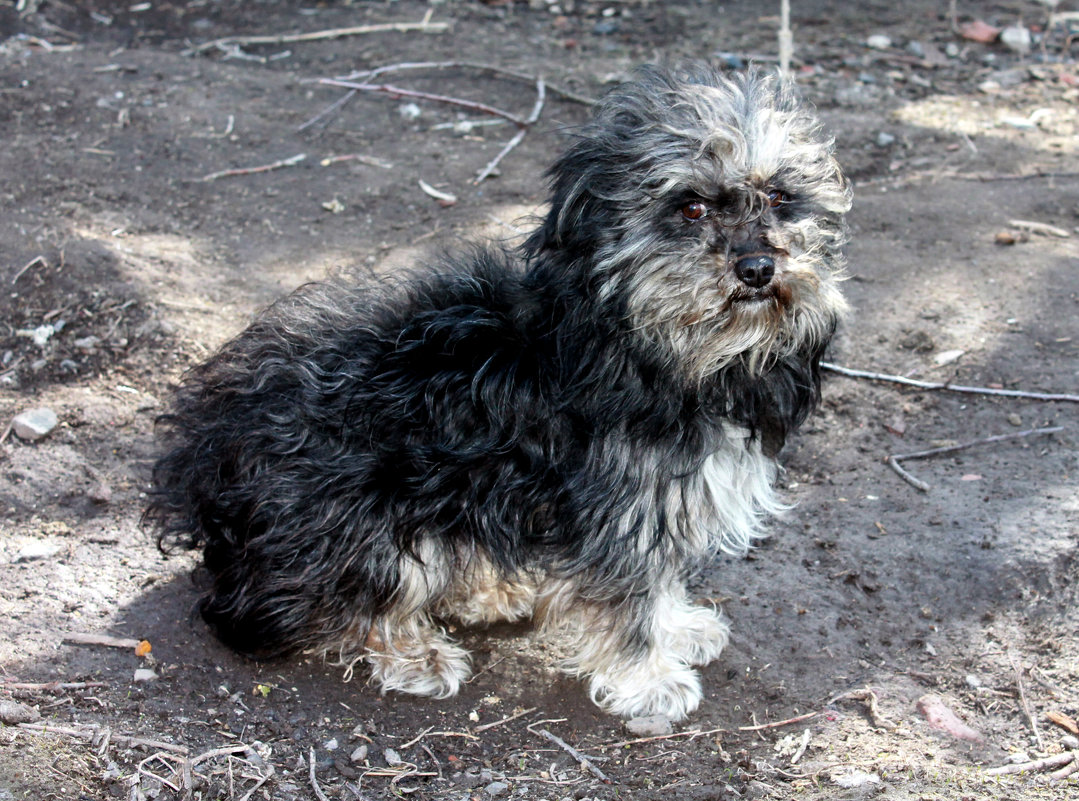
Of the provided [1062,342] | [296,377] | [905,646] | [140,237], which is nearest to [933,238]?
[1062,342]

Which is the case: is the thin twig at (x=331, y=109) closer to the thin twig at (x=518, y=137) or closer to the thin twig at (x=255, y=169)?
A: the thin twig at (x=255, y=169)

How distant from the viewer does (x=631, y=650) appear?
362 cm

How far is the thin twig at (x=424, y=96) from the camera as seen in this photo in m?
7.34

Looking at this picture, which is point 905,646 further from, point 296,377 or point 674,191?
point 296,377

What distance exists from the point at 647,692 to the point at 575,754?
376 millimetres

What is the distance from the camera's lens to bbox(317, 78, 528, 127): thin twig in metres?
7.34

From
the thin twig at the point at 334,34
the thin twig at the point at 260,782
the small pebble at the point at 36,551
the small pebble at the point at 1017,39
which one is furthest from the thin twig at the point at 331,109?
the small pebble at the point at 1017,39

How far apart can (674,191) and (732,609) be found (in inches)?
73.8

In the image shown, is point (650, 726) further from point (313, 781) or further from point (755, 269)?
point (755, 269)

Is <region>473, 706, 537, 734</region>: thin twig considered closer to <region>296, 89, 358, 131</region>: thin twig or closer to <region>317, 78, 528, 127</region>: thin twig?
<region>317, 78, 528, 127</region>: thin twig

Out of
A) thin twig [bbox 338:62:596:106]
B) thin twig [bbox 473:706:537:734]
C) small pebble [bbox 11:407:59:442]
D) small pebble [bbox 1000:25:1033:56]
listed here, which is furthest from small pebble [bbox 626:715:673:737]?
small pebble [bbox 1000:25:1033:56]

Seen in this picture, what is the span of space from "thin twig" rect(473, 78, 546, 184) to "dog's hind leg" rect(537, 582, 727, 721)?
3574mm

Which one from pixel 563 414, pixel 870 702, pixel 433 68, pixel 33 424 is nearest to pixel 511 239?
pixel 563 414

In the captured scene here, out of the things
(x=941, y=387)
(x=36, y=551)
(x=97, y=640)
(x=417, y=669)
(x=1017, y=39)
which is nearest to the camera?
(x=97, y=640)
